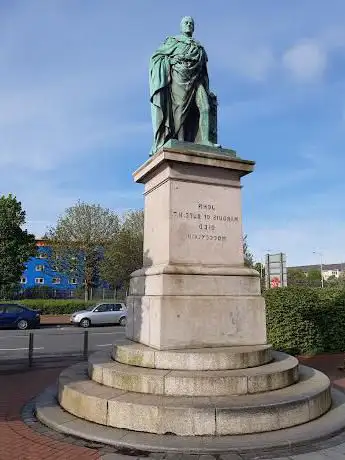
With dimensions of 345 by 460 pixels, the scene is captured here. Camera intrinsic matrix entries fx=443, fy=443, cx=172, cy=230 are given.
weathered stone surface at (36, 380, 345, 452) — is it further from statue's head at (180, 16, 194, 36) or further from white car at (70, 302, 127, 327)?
white car at (70, 302, 127, 327)

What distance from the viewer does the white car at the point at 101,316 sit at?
2603cm

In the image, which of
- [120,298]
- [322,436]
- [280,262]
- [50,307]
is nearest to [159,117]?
[322,436]

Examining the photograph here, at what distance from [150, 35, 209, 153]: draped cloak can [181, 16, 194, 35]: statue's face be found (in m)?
0.12

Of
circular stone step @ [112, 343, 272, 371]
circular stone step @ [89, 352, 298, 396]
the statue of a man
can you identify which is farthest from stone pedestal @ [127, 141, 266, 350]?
circular stone step @ [89, 352, 298, 396]

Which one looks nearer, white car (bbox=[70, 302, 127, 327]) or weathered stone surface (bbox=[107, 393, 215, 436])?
weathered stone surface (bbox=[107, 393, 215, 436])

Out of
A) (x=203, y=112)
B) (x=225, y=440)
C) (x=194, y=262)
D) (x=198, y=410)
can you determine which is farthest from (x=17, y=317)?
(x=225, y=440)

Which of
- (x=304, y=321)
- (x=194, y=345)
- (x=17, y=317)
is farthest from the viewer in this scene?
(x=17, y=317)

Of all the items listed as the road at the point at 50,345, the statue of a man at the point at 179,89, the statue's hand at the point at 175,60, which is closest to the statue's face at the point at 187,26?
the statue of a man at the point at 179,89

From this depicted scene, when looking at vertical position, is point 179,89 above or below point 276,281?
above

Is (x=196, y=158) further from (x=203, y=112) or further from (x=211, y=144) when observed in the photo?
(x=203, y=112)

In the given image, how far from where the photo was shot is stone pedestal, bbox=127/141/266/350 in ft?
21.6

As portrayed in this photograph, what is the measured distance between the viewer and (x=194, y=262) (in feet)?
23.4

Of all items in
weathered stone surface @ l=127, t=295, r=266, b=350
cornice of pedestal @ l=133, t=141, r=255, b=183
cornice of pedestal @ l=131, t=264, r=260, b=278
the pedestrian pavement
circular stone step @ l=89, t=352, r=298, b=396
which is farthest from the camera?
cornice of pedestal @ l=133, t=141, r=255, b=183

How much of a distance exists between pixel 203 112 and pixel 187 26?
166 cm
